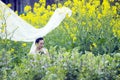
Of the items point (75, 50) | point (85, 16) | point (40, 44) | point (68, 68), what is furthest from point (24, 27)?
point (68, 68)

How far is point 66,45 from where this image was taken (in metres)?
6.91

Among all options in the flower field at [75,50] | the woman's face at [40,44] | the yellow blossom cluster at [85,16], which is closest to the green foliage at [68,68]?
the flower field at [75,50]

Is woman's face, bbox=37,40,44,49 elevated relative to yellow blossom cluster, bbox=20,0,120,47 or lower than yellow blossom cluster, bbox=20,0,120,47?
lower

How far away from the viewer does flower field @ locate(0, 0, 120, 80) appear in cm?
352

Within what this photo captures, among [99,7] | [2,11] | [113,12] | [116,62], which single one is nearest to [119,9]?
[99,7]

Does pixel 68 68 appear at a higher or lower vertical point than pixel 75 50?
lower

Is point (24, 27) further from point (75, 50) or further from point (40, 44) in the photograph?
point (75, 50)

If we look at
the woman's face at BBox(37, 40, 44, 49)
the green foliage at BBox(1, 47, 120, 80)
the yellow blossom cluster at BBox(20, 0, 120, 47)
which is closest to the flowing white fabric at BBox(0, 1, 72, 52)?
the woman's face at BBox(37, 40, 44, 49)

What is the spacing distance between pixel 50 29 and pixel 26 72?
348 cm

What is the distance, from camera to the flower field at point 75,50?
3.52m

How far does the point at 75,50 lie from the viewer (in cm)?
377

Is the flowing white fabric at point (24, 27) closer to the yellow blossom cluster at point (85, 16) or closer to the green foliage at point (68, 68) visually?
the yellow blossom cluster at point (85, 16)

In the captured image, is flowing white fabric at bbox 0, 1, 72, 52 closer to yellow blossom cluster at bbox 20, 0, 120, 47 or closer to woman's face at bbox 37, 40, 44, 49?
woman's face at bbox 37, 40, 44, 49

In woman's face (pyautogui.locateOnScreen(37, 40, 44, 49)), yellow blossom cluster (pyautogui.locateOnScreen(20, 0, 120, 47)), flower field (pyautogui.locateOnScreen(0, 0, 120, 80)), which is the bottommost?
woman's face (pyautogui.locateOnScreen(37, 40, 44, 49))
